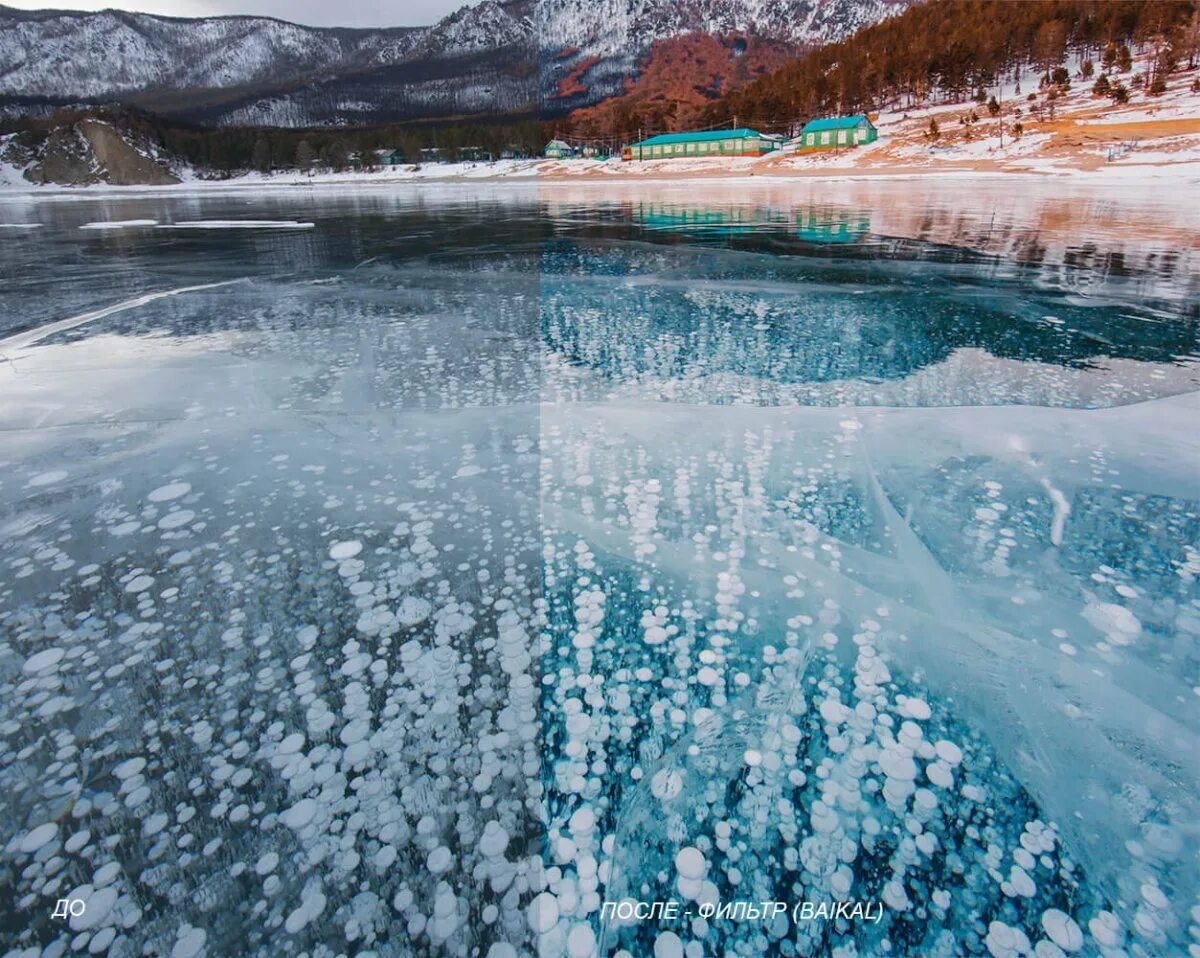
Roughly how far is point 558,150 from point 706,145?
33.6m

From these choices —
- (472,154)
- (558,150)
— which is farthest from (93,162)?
(558,150)

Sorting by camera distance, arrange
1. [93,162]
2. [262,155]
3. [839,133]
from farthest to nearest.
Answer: [262,155] → [93,162] → [839,133]

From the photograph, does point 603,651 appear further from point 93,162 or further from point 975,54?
point 93,162

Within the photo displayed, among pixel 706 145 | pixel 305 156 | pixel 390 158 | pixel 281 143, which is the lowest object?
pixel 706 145

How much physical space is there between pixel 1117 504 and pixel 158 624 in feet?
14.1

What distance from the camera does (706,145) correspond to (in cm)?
8631

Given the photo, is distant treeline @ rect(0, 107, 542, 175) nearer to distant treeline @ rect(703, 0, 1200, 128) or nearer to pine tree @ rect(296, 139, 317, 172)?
pine tree @ rect(296, 139, 317, 172)

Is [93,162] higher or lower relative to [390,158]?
higher

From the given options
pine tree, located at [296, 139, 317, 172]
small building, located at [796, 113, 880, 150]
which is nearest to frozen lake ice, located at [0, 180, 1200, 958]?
small building, located at [796, 113, 880, 150]

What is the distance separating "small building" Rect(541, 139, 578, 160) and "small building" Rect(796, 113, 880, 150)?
44692 mm

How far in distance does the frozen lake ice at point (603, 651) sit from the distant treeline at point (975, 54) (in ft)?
292

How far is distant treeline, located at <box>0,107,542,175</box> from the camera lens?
117688 mm

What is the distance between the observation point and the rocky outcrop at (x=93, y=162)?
125 m

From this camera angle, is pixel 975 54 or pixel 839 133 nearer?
pixel 839 133
